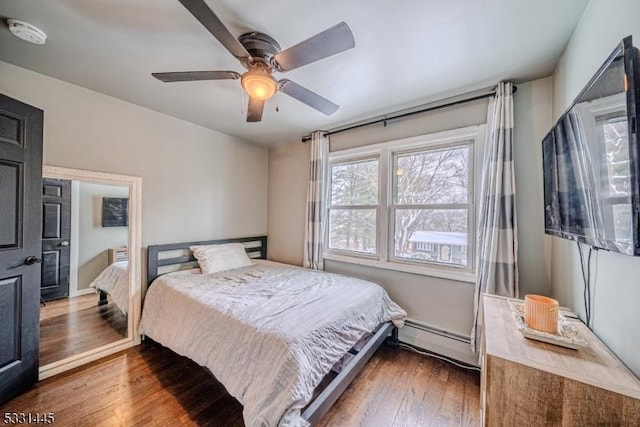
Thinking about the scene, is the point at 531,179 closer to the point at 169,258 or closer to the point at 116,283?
the point at 169,258

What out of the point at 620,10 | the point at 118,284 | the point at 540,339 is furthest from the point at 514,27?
the point at 118,284

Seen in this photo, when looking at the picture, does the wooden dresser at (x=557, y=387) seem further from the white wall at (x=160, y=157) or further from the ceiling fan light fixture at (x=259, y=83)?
the white wall at (x=160, y=157)

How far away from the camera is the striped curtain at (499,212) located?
6.34 feet

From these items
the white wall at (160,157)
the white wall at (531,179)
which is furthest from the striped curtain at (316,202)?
the white wall at (531,179)

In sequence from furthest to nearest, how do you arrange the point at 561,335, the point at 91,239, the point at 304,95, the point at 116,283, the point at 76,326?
the point at 91,239 < the point at 116,283 < the point at 76,326 < the point at 304,95 < the point at 561,335

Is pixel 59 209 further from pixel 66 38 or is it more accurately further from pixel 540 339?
pixel 540 339

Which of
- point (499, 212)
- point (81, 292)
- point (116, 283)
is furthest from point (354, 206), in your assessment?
point (81, 292)

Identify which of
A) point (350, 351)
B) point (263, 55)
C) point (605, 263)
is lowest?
point (350, 351)

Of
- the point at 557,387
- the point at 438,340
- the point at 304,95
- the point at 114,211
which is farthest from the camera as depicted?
the point at 114,211

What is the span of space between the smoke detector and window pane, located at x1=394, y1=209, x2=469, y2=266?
10.3ft

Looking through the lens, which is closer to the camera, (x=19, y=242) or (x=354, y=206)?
(x=19, y=242)

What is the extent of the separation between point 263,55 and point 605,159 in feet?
5.86

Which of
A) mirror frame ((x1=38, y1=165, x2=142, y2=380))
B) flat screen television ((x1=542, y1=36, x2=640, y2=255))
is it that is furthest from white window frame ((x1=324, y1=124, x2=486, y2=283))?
mirror frame ((x1=38, y1=165, x2=142, y2=380))

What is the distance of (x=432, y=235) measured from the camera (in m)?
2.54
